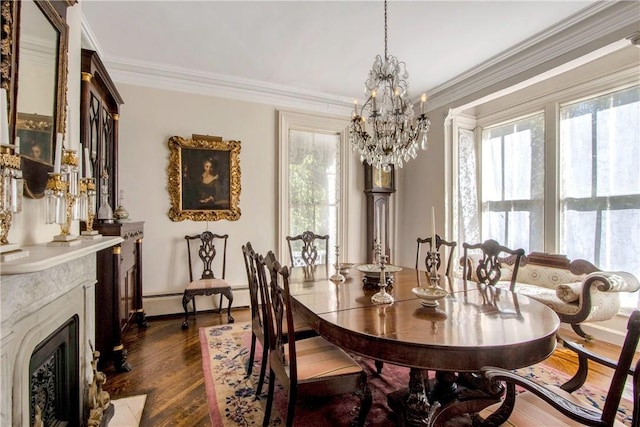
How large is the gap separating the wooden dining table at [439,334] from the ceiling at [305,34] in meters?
2.28

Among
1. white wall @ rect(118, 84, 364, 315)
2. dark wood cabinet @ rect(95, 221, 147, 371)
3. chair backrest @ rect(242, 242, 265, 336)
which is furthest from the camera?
white wall @ rect(118, 84, 364, 315)

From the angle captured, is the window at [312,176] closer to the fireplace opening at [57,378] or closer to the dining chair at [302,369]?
the dining chair at [302,369]

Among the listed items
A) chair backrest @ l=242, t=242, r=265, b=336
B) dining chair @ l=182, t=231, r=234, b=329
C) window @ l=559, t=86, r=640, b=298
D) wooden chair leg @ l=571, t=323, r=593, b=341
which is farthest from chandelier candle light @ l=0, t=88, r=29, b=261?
window @ l=559, t=86, r=640, b=298

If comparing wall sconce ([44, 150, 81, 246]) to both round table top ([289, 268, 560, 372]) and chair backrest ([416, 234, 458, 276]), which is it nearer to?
Answer: round table top ([289, 268, 560, 372])

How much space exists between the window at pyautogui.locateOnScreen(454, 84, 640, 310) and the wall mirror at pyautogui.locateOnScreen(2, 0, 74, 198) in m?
4.25

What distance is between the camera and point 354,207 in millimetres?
4676

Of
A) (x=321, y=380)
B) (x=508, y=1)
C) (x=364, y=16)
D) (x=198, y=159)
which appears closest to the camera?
(x=321, y=380)

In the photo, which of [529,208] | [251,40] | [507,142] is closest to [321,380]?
[251,40]

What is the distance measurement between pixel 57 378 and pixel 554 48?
452 centimetres

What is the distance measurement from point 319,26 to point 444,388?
9.99ft

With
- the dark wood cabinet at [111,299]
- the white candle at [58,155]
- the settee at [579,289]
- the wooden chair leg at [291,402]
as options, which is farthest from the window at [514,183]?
the white candle at [58,155]

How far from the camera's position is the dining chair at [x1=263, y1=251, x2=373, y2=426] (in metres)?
1.46

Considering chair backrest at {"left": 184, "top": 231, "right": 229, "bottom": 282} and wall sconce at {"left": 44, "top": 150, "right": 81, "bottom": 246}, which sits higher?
wall sconce at {"left": 44, "top": 150, "right": 81, "bottom": 246}

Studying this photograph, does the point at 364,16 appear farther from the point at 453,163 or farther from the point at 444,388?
the point at 444,388
